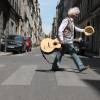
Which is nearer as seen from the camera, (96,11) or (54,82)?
(54,82)

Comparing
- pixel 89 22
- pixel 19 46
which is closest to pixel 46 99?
pixel 19 46

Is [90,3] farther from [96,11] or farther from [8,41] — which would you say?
[8,41]

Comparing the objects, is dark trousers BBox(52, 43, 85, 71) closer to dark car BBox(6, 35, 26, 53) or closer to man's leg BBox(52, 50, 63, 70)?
man's leg BBox(52, 50, 63, 70)

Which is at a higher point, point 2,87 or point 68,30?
point 68,30

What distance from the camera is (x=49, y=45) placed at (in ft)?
43.9

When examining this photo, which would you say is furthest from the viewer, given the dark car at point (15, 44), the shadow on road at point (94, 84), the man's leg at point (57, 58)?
the dark car at point (15, 44)

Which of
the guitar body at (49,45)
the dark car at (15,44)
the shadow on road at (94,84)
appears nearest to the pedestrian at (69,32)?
the guitar body at (49,45)

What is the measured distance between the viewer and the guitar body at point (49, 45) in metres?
13.3

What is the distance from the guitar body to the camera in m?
13.3

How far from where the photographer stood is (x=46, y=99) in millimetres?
7777

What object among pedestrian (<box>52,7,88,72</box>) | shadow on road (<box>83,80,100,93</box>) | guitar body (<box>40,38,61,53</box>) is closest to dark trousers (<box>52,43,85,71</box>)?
pedestrian (<box>52,7,88,72</box>)

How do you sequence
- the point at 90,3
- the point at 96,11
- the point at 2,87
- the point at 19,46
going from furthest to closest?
the point at 90,3
the point at 96,11
the point at 19,46
the point at 2,87

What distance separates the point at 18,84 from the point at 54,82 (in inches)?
38.1

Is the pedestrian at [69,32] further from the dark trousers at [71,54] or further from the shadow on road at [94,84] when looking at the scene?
the shadow on road at [94,84]
